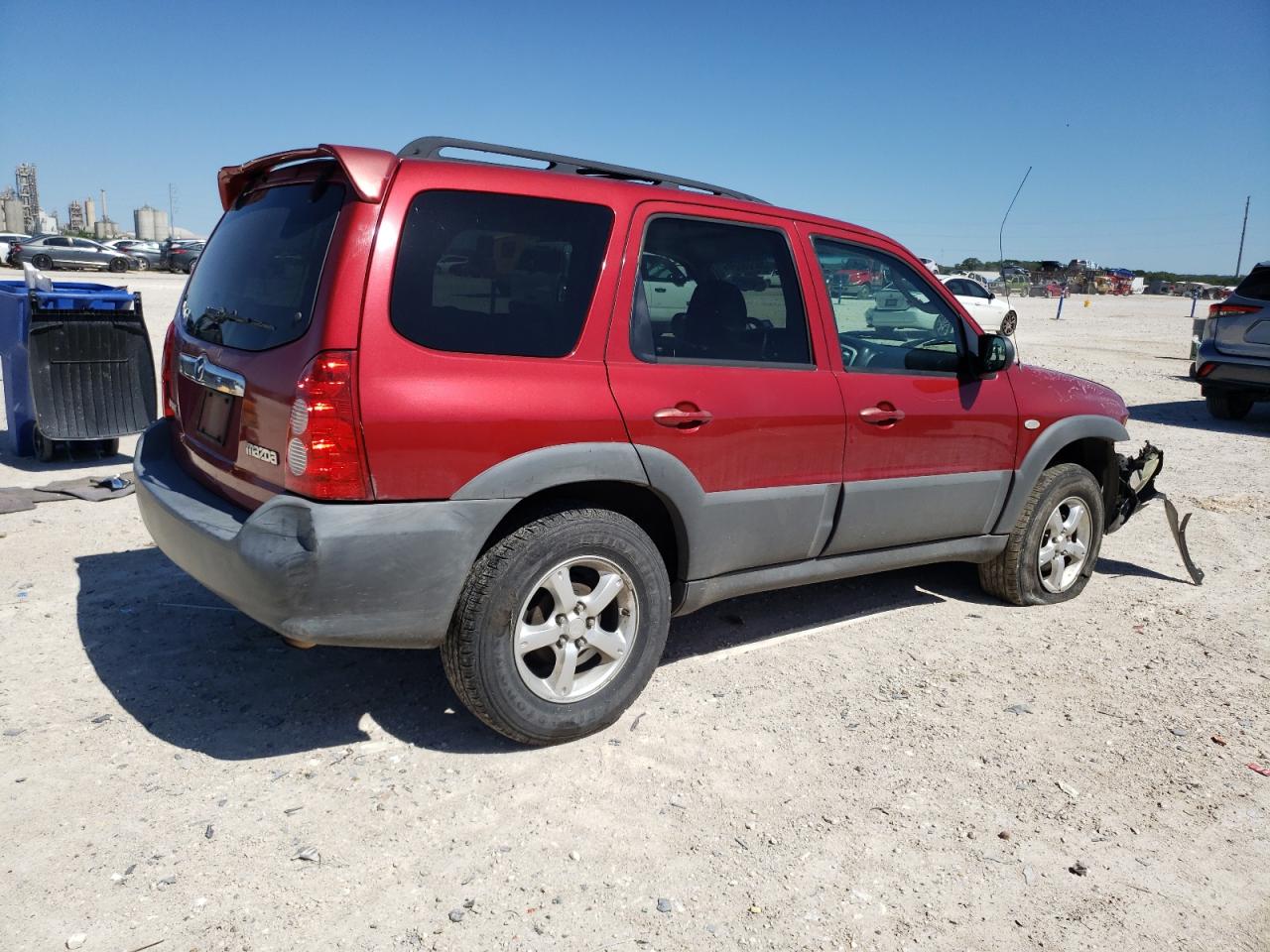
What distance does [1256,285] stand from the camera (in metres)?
11.0

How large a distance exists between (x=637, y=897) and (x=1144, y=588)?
4.10 m

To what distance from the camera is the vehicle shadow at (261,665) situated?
11.2ft

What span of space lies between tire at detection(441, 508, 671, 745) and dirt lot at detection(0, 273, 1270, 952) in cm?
19

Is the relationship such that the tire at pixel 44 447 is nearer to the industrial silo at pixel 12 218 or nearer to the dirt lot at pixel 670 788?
the dirt lot at pixel 670 788

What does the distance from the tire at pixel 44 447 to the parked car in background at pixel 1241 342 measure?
1197 cm

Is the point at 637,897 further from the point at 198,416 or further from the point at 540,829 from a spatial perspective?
the point at 198,416

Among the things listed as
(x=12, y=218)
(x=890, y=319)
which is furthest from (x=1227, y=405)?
(x=12, y=218)

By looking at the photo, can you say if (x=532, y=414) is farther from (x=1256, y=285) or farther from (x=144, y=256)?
(x=144, y=256)

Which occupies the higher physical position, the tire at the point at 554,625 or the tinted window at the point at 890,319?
the tinted window at the point at 890,319

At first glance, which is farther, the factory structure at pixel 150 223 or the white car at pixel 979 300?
the factory structure at pixel 150 223

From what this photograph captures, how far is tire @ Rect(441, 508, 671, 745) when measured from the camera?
3084mm

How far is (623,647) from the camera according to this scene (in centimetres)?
341

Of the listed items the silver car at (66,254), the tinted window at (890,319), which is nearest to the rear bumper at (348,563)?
the tinted window at (890,319)

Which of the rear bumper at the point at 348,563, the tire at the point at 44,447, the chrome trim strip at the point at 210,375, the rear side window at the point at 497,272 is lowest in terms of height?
the tire at the point at 44,447
